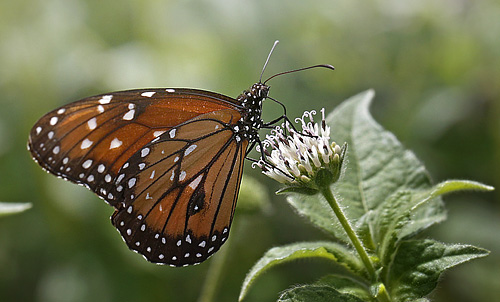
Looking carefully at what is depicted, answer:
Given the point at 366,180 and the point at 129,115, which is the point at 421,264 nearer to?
the point at 366,180

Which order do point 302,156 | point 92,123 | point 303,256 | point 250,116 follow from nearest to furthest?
point 303,256, point 302,156, point 92,123, point 250,116

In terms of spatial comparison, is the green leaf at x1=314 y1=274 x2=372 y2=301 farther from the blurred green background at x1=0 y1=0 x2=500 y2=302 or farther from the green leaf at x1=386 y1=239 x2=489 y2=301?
the blurred green background at x1=0 y1=0 x2=500 y2=302

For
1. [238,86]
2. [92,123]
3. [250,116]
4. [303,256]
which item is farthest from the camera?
[238,86]

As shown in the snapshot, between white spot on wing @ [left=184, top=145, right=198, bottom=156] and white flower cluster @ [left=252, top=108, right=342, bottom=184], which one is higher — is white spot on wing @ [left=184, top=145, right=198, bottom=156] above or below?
above

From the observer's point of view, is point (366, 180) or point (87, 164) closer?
point (366, 180)

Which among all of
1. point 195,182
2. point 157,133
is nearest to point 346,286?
point 195,182

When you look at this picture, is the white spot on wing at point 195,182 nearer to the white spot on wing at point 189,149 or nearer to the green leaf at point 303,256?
the white spot on wing at point 189,149

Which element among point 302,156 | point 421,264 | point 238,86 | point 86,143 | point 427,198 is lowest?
point 421,264

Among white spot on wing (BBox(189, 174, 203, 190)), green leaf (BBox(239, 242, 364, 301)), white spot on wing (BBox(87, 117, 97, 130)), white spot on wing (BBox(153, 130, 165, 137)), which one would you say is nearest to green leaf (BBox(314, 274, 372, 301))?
green leaf (BBox(239, 242, 364, 301))
